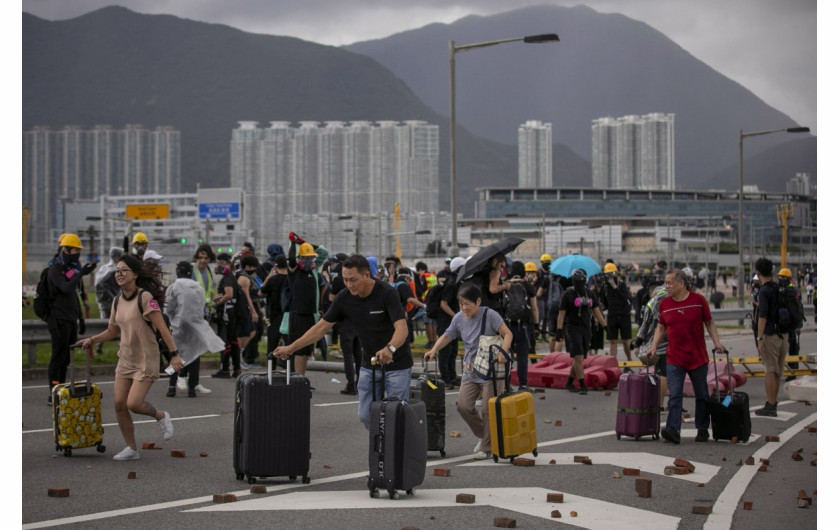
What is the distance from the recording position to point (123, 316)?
385 inches

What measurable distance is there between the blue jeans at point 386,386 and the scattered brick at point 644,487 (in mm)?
2018

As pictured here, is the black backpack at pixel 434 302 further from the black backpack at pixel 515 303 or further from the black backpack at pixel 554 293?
the black backpack at pixel 554 293

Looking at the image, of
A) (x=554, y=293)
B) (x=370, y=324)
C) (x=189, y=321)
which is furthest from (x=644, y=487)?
(x=554, y=293)

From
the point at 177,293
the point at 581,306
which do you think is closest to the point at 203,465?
the point at 177,293

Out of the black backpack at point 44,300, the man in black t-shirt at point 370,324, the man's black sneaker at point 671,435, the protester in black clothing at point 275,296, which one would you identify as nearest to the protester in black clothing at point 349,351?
the protester in black clothing at point 275,296

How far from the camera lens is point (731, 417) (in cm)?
1155

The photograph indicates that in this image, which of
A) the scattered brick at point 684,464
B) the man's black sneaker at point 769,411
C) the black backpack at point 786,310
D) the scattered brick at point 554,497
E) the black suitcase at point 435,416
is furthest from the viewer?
the man's black sneaker at point 769,411

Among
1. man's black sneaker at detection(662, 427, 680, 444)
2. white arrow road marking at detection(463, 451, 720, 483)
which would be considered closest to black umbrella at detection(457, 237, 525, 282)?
white arrow road marking at detection(463, 451, 720, 483)

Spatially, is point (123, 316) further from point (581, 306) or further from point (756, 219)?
point (756, 219)

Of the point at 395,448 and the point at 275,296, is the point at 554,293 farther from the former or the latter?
the point at 395,448

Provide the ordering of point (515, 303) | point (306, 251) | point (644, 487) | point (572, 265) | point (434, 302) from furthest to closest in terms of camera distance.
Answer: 1. point (572, 265)
2. point (434, 302)
3. point (306, 251)
4. point (515, 303)
5. point (644, 487)

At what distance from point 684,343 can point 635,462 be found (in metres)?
1.94

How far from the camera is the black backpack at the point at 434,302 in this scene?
17109 millimetres

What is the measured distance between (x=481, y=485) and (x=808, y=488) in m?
2.83
